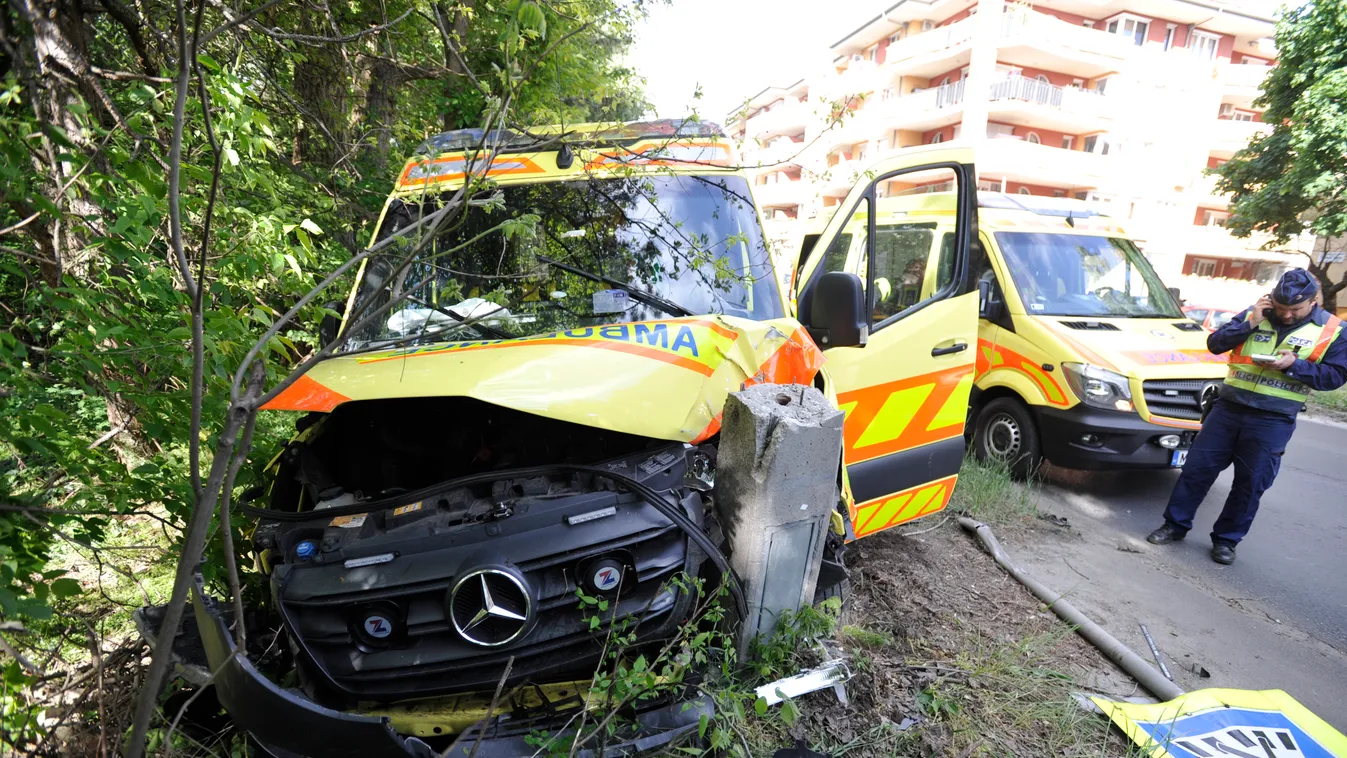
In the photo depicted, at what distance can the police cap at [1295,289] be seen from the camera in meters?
3.98

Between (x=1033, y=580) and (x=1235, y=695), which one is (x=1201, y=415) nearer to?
(x=1033, y=580)

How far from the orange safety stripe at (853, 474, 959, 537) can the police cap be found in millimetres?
2474

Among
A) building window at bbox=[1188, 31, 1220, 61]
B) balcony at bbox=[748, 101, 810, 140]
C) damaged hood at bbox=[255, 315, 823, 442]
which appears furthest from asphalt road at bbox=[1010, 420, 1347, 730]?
balcony at bbox=[748, 101, 810, 140]

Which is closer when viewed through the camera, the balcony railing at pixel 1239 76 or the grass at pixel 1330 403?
the grass at pixel 1330 403

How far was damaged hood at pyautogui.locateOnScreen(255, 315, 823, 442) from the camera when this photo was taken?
2021 millimetres

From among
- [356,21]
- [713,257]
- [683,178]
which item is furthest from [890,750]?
[356,21]

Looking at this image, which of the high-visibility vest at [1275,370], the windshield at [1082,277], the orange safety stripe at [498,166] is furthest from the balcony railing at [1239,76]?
the orange safety stripe at [498,166]

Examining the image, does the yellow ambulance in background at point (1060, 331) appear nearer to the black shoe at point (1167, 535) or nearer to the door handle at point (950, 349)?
the black shoe at point (1167, 535)

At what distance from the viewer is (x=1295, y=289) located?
401cm

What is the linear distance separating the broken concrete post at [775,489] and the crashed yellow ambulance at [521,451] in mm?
107

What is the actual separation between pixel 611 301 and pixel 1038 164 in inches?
1073

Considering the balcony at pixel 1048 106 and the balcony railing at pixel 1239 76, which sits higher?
the balcony railing at pixel 1239 76

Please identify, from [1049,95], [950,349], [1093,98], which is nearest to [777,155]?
[950,349]

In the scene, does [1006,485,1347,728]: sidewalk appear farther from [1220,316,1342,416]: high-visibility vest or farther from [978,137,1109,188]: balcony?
[978,137,1109,188]: balcony
